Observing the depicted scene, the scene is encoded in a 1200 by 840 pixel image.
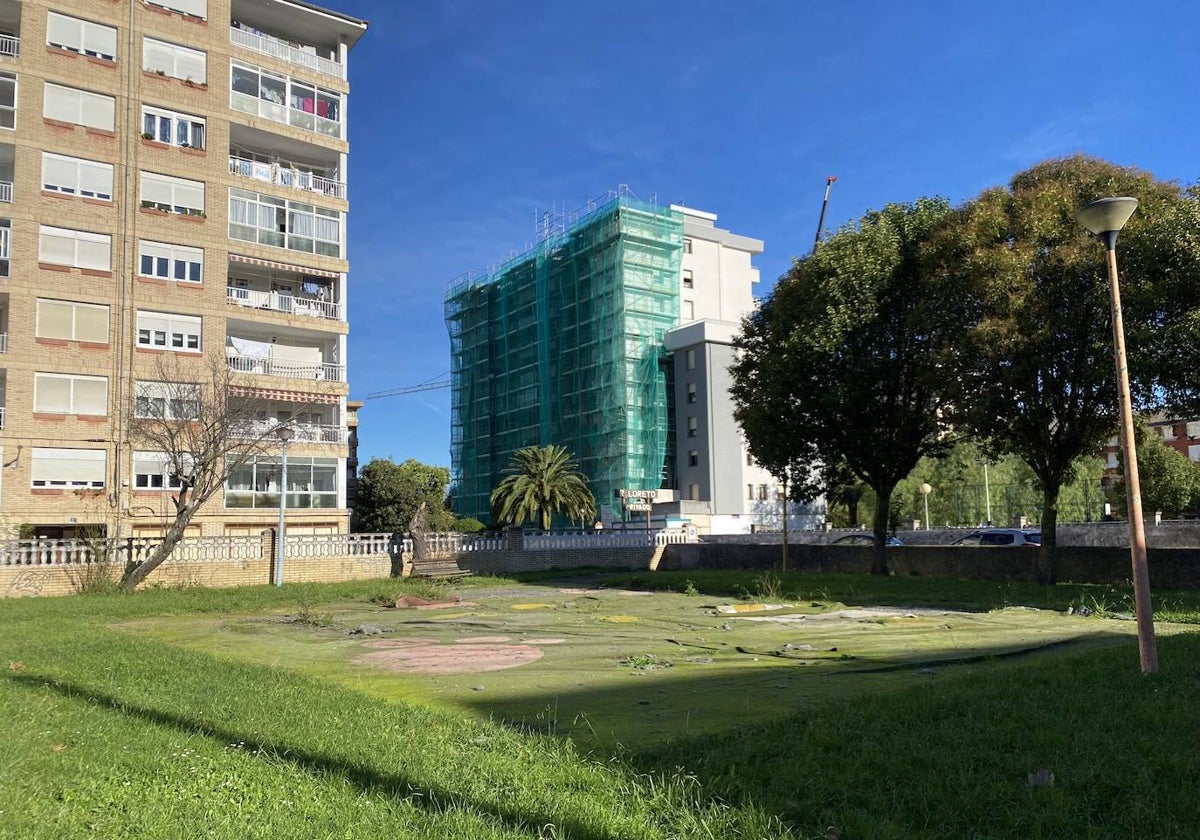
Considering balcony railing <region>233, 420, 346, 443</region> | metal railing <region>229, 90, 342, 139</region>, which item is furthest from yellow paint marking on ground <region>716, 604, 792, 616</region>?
metal railing <region>229, 90, 342, 139</region>

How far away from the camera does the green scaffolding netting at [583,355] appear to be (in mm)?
61656

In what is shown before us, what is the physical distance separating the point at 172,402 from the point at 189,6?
17267 mm

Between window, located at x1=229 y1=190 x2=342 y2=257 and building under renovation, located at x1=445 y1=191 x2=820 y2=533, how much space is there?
93.0ft

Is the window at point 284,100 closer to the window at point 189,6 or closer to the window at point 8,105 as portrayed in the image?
the window at point 189,6

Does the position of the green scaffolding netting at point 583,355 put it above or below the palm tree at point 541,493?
above

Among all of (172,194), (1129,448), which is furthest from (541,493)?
(1129,448)

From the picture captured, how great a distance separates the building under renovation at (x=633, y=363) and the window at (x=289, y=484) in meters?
26.8

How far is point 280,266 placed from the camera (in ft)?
112

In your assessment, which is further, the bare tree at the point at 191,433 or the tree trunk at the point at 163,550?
the bare tree at the point at 191,433

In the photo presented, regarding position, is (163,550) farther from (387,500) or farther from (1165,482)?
(1165,482)

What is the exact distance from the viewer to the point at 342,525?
3484 centimetres

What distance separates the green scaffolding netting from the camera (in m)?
61.7

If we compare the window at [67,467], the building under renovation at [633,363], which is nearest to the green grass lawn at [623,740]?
the window at [67,467]

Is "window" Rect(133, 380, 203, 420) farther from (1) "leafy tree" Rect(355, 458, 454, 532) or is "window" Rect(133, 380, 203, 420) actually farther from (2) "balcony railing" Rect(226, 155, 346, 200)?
(1) "leafy tree" Rect(355, 458, 454, 532)
